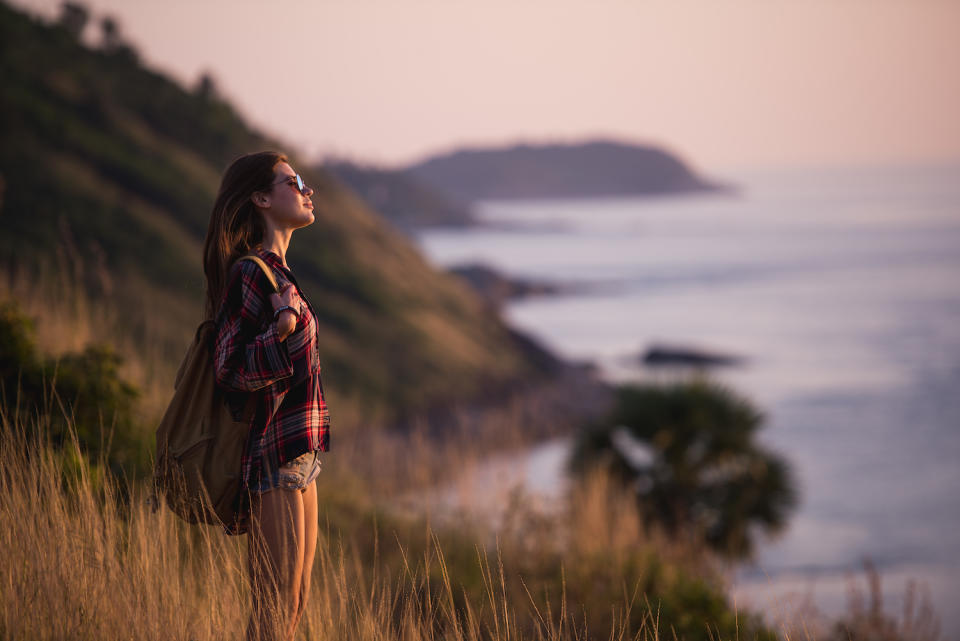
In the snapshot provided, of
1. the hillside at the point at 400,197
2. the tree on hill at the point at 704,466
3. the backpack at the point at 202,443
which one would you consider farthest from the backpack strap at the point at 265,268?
the hillside at the point at 400,197

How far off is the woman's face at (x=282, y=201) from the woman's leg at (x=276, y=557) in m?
0.90

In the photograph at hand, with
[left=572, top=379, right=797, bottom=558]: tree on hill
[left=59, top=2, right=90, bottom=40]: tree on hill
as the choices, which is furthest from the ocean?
[left=59, top=2, right=90, bottom=40]: tree on hill

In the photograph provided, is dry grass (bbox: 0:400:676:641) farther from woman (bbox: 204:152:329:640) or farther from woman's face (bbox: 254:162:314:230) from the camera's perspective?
woman's face (bbox: 254:162:314:230)

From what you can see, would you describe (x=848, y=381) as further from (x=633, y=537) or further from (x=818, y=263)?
(x=818, y=263)

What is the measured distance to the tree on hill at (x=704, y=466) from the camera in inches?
417

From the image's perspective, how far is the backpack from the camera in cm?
280

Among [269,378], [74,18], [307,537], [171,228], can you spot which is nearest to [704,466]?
[307,537]

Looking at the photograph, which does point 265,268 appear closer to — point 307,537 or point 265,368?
point 265,368

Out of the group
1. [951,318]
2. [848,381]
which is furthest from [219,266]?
[951,318]

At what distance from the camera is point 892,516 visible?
17188 mm

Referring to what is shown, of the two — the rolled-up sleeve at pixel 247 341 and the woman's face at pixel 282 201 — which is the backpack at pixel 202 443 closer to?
the rolled-up sleeve at pixel 247 341

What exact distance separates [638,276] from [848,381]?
35.6 metres

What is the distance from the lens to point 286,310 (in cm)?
275

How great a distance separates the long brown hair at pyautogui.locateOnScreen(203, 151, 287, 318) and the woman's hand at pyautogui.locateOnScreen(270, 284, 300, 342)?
0.28 metres
